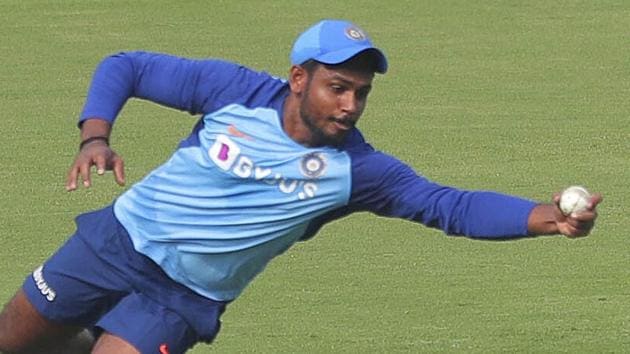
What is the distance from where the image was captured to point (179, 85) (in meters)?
6.23

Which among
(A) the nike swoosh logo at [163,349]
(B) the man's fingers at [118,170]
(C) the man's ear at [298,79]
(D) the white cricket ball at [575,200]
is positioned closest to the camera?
(D) the white cricket ball at [575,200]

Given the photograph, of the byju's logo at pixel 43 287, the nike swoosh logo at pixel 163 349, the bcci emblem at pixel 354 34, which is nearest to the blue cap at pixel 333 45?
the bcci emblem at pixel 354 34

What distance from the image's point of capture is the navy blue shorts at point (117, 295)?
6.18 metres

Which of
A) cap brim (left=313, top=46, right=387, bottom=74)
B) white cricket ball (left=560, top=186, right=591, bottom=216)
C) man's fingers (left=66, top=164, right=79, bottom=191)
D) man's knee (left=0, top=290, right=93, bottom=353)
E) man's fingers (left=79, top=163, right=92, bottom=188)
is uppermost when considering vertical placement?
cap brim (left=313, top=46, right=387, bottom=74)

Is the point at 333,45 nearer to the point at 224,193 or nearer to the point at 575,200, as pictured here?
the point at 224,193

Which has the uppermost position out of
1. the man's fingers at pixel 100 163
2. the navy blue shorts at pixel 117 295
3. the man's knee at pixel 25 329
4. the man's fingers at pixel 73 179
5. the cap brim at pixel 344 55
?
the cap brim at pixel 344 55

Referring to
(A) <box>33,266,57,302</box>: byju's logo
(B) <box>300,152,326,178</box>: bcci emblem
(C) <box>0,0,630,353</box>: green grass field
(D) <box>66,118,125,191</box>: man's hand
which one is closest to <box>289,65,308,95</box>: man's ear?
(B) <box>300,152,326,178</box>: bcci emblem

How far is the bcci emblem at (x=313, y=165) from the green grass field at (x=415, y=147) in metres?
1.64

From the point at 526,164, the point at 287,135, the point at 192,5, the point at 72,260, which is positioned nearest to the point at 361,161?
the point at 287,135

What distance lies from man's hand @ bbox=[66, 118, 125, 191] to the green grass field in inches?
71.5

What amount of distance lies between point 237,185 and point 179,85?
1.41 ft

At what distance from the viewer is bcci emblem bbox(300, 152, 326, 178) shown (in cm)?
605

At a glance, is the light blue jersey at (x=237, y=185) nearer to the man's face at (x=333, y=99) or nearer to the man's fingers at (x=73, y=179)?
the man's face at (x=333, y=99)

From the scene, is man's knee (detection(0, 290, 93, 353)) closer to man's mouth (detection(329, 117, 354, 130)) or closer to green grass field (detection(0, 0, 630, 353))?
green grass field (detection(0, 0, 630, 353))
